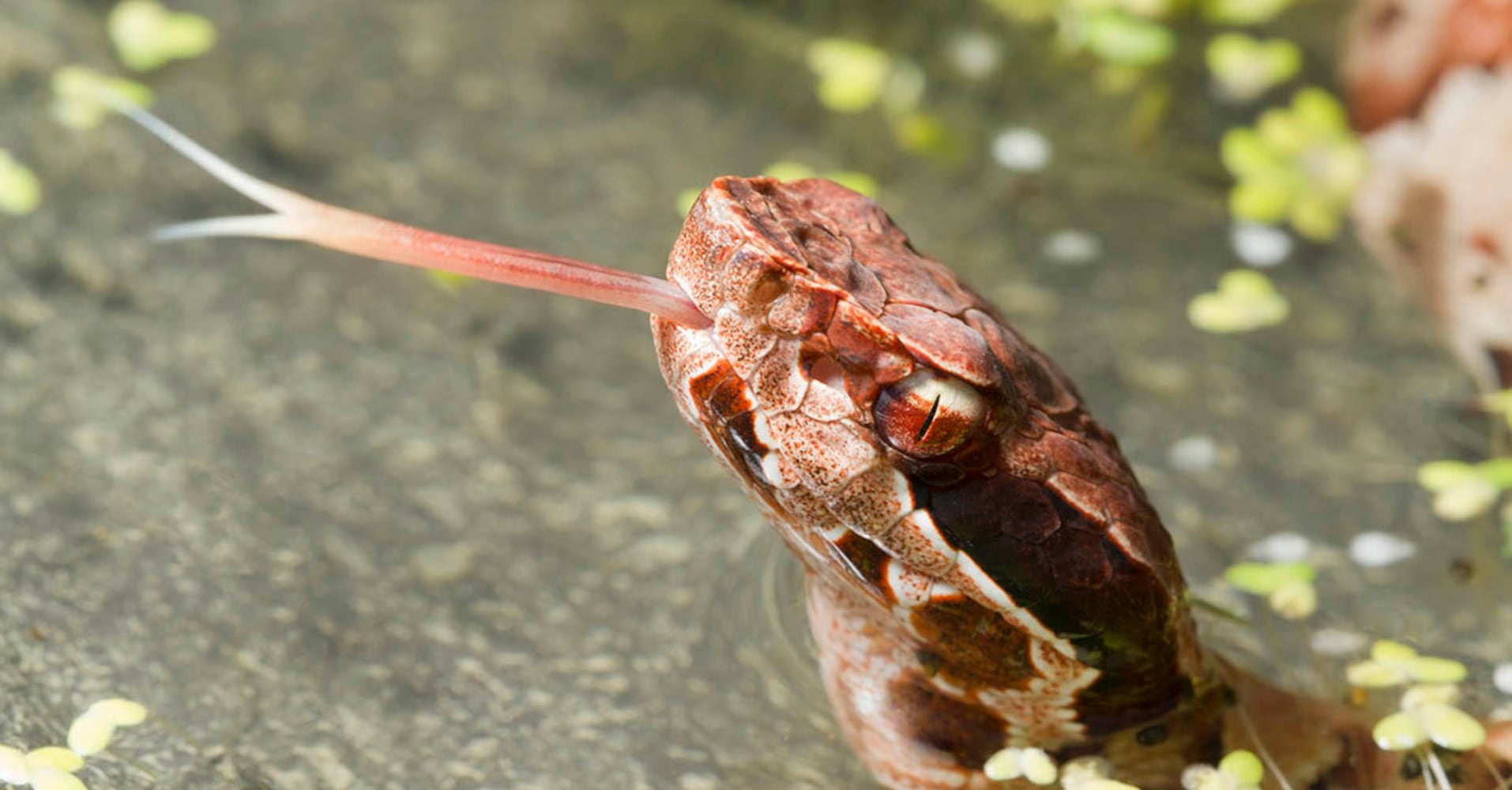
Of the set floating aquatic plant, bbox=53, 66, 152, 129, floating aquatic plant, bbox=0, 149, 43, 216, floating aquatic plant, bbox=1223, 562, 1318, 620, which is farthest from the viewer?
floating aquatic plant, bbox=53, 66, 152, 129

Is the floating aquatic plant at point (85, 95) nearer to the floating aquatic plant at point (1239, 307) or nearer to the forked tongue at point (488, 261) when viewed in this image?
the forked tongue at point (488, 261)

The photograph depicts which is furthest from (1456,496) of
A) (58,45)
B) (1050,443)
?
(58,45)

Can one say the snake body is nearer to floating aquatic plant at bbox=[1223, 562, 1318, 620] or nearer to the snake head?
the snake head

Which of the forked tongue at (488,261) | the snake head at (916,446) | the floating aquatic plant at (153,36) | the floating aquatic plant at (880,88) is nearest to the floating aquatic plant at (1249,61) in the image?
the floating aquatic plant at (880,88)

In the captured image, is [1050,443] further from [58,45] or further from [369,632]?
[58,45]

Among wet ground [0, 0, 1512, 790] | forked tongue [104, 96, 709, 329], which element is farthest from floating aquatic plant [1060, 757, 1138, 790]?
forked tongue [104, 96, 709, 329]
